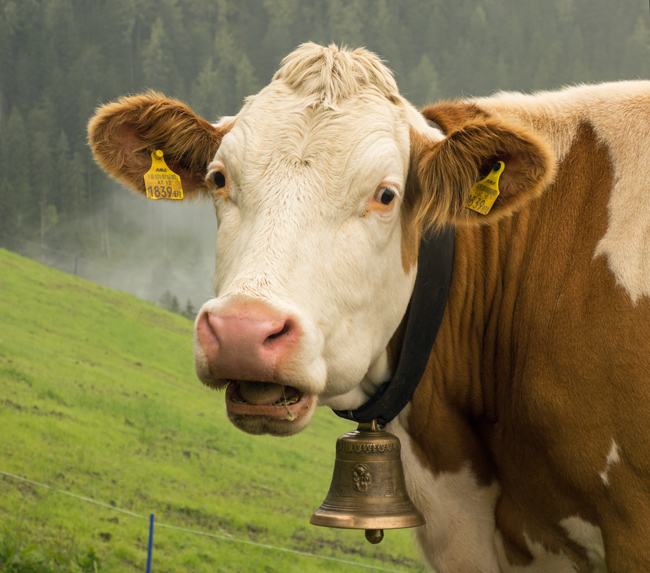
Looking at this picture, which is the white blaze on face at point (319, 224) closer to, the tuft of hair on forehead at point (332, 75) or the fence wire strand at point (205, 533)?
the tuft of hair on forehead at point (332, 75)

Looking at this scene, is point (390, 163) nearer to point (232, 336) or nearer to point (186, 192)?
point (232, 336)

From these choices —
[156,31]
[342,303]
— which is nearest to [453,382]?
[342,303]

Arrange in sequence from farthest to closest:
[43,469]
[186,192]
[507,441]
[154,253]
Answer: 1. [154,253]
2. [43,469]
3. [186,192]
4. [507,441]

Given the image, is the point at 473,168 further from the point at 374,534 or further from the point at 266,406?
the point at 374,534

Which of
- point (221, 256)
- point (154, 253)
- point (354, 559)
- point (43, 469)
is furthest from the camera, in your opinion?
point (154, 253)

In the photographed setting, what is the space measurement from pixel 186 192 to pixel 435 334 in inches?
50.1

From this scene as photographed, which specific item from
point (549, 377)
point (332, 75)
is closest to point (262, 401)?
point (549, 377)

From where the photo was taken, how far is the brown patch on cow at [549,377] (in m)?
2.21

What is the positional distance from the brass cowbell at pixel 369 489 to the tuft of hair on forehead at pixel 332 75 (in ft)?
4.15

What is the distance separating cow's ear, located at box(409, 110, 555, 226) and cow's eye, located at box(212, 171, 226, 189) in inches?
27.1

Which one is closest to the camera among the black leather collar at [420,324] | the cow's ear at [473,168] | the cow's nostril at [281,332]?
the cow's nostril at [281,332]

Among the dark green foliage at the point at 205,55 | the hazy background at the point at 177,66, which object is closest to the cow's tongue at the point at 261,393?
the hazy background at the point at 177,66

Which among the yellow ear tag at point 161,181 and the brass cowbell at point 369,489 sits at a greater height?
the yellow ear tag at point 161,181

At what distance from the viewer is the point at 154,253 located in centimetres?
1955
